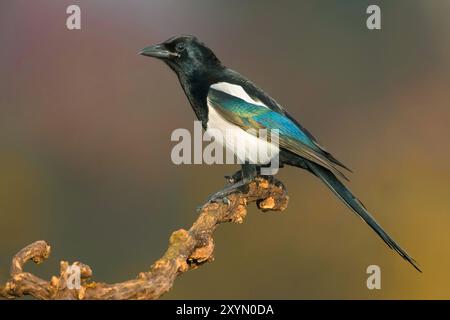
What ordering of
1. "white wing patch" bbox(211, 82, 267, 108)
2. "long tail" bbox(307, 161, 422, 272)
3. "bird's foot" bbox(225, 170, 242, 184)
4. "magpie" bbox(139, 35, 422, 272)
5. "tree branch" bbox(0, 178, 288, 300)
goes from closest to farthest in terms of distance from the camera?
"tree branch" bbox(0, 178, 288, 300) → "long tail" bbox(307, 161, 422, 272) → "magpie" bbox(139, 35, 422, 272) → "white wing patch" bbox(211, 82, 267, 108) → "bird's foot" bbox(225, 170, 242, 184)

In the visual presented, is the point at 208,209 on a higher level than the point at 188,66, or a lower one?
lower

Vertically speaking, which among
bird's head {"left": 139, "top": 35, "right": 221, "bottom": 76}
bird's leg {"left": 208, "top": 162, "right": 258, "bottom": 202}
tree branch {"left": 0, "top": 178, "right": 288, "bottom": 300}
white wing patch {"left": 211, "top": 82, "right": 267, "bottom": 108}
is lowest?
tree branch {"left": 0, "top": 178, "right": 288, "bottom": 300}

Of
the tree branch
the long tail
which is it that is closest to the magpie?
the long tail

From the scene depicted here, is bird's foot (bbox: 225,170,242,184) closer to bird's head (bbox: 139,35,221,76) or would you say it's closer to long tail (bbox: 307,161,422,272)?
long tail (bbox: 307,161,422,272)

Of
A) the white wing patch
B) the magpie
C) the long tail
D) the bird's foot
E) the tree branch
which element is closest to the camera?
the tree branch

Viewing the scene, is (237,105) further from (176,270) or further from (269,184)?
(176,270)

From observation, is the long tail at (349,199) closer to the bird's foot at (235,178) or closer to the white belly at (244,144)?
the white belly at (244,144)

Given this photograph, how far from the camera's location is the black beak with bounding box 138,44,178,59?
7.58 ft

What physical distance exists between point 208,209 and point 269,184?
0.41 m

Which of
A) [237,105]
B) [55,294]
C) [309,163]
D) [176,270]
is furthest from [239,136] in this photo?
[55,294]

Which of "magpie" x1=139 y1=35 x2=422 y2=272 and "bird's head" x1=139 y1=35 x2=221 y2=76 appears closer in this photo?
"magpie" x1=139 y1=35 x2=422 y2=272

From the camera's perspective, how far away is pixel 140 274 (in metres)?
1.46

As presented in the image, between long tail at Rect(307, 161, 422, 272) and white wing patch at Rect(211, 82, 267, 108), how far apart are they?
29 cm

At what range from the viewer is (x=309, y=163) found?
218cm
